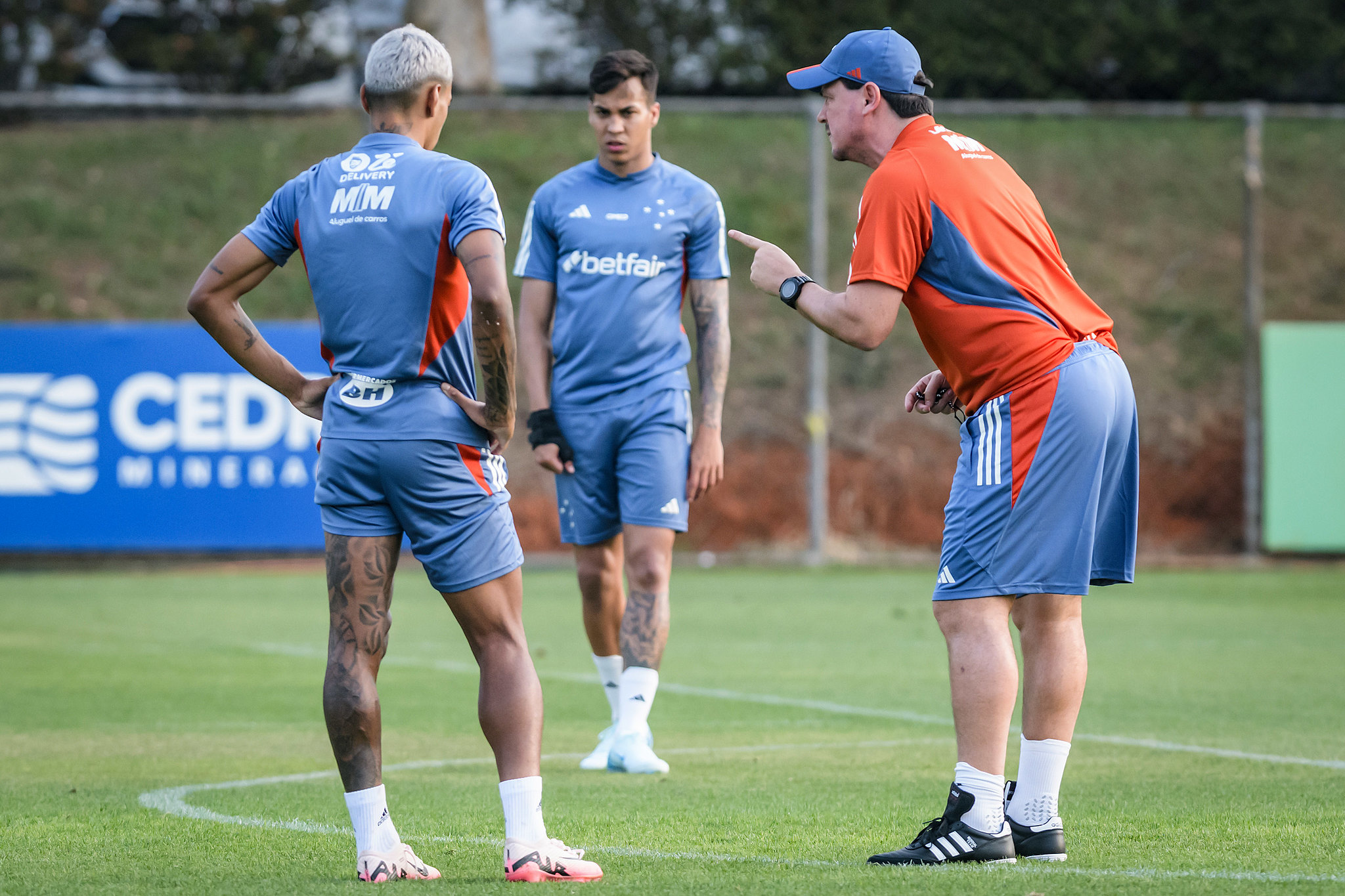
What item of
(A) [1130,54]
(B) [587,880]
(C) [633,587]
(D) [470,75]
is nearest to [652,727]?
(C) [633,587]

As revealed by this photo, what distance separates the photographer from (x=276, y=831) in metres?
4.89

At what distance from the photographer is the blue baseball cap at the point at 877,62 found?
4.54 m

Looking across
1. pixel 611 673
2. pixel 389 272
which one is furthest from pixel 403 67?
pixel 611 673

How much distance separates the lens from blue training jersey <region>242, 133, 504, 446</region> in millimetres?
4113

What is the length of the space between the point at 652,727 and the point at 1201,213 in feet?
50.7

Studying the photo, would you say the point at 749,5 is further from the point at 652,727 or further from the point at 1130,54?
the point at 652,727

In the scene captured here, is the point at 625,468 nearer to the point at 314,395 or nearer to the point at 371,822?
the point at 314,395

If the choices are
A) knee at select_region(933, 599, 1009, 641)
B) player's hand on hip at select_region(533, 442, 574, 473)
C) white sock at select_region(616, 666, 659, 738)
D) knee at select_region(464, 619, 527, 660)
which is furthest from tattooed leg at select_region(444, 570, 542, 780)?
player's hand on hip at select_region(533, 442, 574, 473)

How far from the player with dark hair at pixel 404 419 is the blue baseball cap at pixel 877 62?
1.07m

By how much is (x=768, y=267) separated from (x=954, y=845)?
63.1 inches

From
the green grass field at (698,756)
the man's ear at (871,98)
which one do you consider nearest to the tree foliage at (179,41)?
the green grass field at (698,756)

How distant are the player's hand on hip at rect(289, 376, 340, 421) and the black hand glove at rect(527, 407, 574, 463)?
2246 millimetres

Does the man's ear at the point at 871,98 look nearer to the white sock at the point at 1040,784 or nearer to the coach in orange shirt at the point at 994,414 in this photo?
the coach in orange shirt at the point at 994,414

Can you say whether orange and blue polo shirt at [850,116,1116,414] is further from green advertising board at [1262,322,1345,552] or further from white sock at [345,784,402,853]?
green advertising board at [1262,322,1345,552]
